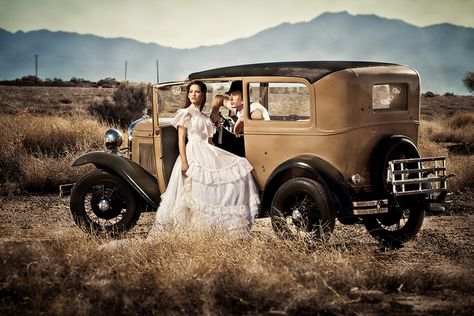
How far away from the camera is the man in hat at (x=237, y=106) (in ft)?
28.9

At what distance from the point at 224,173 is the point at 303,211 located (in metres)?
1.06

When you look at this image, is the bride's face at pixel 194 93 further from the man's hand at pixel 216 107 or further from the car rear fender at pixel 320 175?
the car rear fender at pixel 320 175

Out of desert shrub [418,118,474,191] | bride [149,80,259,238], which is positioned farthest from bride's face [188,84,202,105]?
desert shrub [418,118,474,191]

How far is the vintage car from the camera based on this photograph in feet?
26.6

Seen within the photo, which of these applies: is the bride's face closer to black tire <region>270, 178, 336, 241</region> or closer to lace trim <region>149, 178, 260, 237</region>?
lace trim <region>149, 178, 260, 237</region>

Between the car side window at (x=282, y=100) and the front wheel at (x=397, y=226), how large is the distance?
1.46m

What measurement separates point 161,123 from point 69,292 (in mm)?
3375

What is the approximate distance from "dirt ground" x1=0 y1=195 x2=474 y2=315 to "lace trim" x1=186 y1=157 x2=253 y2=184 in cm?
156

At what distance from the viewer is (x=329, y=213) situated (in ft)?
25.9

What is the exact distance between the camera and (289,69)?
27.7 ft

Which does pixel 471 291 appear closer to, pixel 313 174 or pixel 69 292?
pixel 313 174

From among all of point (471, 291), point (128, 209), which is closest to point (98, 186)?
point (128, 209)

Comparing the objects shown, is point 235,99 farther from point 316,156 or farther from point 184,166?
point 316,156

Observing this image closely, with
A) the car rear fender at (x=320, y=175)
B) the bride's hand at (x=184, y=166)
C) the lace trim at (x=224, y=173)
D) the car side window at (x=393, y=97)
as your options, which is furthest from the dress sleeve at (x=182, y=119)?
the car side window at (x=393, y=97)
